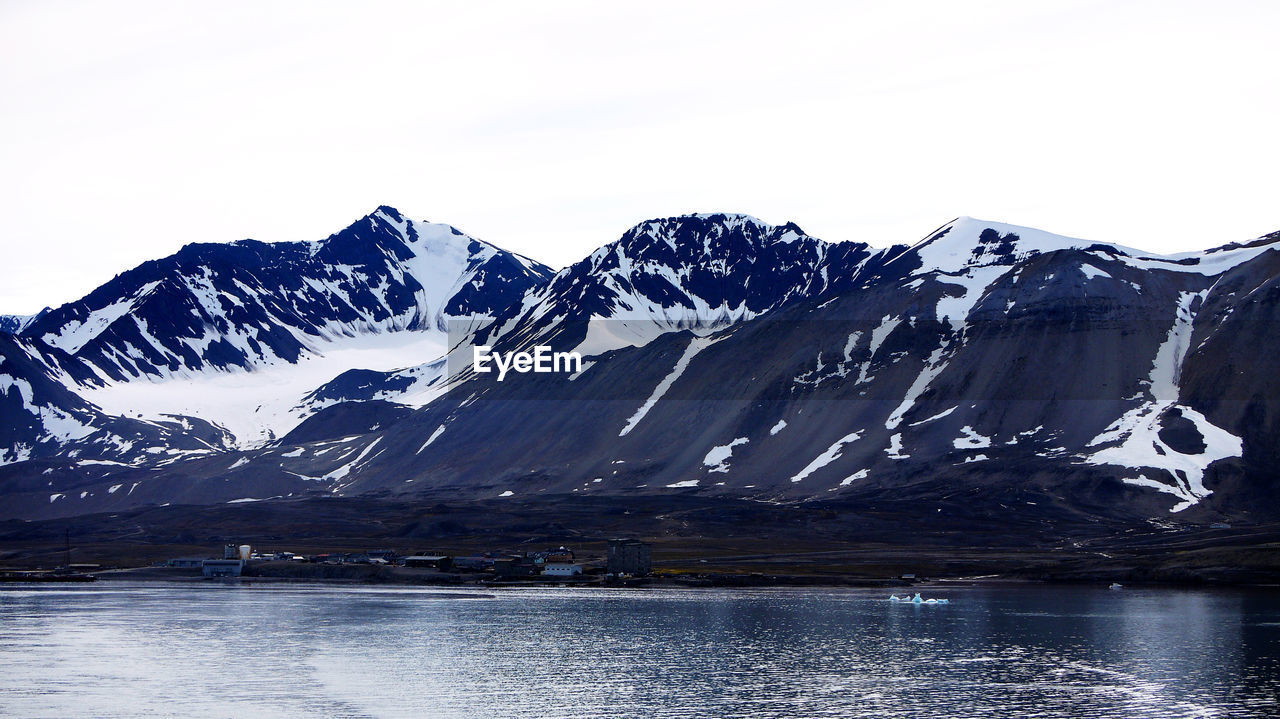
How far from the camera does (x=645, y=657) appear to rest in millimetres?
99500

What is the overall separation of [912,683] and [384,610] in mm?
65288

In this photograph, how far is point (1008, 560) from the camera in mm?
193250

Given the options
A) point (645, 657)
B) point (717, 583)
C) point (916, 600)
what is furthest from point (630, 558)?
point (645, 657)

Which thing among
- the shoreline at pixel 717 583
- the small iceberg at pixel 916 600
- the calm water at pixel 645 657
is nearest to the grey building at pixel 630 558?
the shoreline at pixel 717 583

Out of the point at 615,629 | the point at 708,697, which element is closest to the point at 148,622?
the point at 615,629

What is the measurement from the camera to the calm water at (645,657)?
260 ft

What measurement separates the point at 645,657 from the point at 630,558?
82130 millimetres

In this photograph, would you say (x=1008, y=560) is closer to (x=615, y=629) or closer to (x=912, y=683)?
(x=615, y=629)

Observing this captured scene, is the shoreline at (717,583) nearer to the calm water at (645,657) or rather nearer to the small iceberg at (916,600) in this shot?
the small iceberg at (916,600)

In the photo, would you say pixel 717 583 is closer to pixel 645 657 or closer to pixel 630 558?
pixel 630 558

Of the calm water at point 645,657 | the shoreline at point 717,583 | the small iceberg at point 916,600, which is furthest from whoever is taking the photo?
the shoreline at point 717,583

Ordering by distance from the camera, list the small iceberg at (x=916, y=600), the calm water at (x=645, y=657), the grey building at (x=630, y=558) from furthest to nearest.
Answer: the grey building at (x=630, y=558) < the small iceberg at (x=916, y=600) < the calm water at (x=645, y=657)

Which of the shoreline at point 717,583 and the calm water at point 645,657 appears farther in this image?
the shoreline at point 717,583

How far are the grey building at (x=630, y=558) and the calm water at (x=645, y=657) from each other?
29122mm
